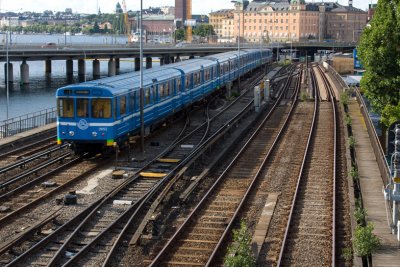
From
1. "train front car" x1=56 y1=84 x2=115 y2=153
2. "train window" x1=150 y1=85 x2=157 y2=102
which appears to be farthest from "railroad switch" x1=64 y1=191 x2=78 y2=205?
"train window" x1=150 y1=85 x2=157 y2=102

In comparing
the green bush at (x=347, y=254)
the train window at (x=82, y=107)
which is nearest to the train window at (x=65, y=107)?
the train window at (x=82, y=107)

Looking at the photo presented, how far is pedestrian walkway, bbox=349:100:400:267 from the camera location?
614 inches

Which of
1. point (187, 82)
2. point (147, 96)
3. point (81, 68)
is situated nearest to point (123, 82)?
point (147, 96)

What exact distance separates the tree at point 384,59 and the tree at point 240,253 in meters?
12.6

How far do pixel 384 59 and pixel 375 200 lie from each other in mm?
8416

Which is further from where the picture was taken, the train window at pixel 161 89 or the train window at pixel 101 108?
the train window at pixel 161 89

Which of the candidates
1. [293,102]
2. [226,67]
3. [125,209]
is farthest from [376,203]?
[226,67]

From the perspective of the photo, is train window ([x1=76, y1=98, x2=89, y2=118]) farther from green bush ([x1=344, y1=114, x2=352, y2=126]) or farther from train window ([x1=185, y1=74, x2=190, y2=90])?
green bush ([x1=344, y1=114, x2=352, y2=126])

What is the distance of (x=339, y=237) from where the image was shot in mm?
17562

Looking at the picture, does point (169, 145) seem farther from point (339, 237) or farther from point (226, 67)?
point (226, 67)

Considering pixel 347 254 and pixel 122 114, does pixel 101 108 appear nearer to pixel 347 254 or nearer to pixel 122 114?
pixel 122 114

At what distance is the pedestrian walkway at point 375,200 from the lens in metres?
15.6

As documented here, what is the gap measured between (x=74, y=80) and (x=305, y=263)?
306ft

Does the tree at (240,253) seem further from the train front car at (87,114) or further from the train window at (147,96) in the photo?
the train window at (147,96)
